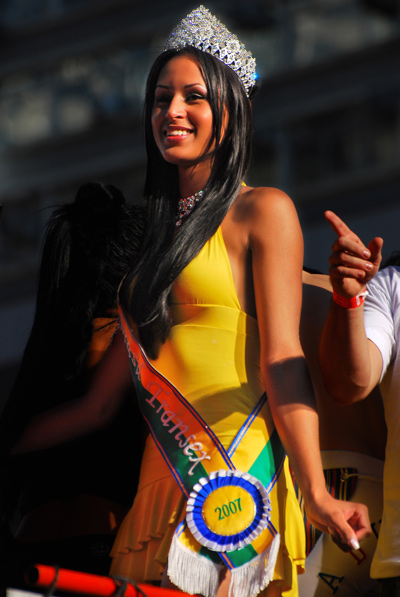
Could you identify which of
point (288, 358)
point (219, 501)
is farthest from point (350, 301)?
point (219, 501)

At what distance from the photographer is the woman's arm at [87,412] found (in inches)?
103

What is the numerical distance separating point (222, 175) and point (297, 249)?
284 mm

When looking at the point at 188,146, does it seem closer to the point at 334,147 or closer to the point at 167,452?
the point at 167,452

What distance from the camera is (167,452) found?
2238 millimetres

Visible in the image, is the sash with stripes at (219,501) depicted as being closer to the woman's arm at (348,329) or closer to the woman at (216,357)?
the woman at (216,357)

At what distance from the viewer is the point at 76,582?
192 centimetres

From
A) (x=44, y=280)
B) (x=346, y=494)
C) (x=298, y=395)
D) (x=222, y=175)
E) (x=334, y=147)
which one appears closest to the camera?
(x=298, y=395)

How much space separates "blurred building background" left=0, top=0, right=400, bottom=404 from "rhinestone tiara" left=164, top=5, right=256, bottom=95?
7.28 m

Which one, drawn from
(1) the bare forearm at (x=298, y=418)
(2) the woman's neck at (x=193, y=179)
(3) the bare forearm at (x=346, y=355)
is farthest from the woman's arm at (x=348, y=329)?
(2) the woman's neck at (x=193, y=179)

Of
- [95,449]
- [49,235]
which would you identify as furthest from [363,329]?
[49,235]

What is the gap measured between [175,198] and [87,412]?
0.56 metres

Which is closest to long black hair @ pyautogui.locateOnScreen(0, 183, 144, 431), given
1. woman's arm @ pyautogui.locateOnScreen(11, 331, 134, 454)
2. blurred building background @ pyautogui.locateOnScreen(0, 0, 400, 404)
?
woman's arm @ pyautogui.locateOnScreen(11, 331, 134, 454)

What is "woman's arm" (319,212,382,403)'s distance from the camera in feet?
6.96

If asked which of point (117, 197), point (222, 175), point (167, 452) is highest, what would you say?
point (117, 197)
